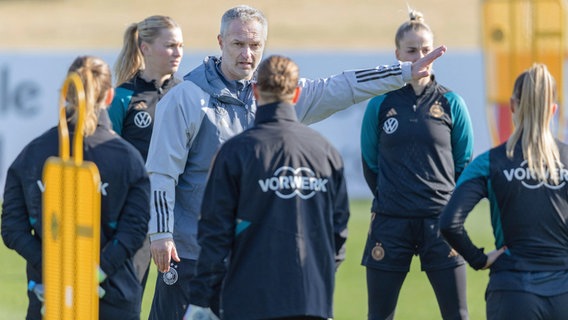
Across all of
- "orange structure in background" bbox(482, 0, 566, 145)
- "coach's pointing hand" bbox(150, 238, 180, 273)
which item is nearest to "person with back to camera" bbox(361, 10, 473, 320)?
"coach's pointing hand" bbox(150, 238, 180, 273)

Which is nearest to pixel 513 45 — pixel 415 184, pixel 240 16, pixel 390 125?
pixel 390 125

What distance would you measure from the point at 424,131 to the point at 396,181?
0.34m

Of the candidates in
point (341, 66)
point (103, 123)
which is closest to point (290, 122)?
point (103, 123)

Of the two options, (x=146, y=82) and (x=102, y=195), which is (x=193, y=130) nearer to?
(x=102, y=195)

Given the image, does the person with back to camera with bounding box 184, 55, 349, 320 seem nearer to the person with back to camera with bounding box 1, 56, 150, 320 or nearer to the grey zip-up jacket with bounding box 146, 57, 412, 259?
the person with back to camera with bounding box 1, 56, 150, 320

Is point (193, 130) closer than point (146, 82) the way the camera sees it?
Yes

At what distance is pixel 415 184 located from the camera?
671 cm

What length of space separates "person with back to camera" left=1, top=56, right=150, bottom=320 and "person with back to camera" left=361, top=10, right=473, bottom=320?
1987 millimetres

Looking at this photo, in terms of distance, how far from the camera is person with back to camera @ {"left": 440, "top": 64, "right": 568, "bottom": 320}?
17.0 ft

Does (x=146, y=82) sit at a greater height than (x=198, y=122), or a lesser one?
greater

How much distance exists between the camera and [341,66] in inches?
630

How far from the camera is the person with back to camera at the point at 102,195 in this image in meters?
5.04

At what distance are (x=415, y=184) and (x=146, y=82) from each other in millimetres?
1811

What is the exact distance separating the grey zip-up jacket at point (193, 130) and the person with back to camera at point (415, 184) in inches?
38.5
